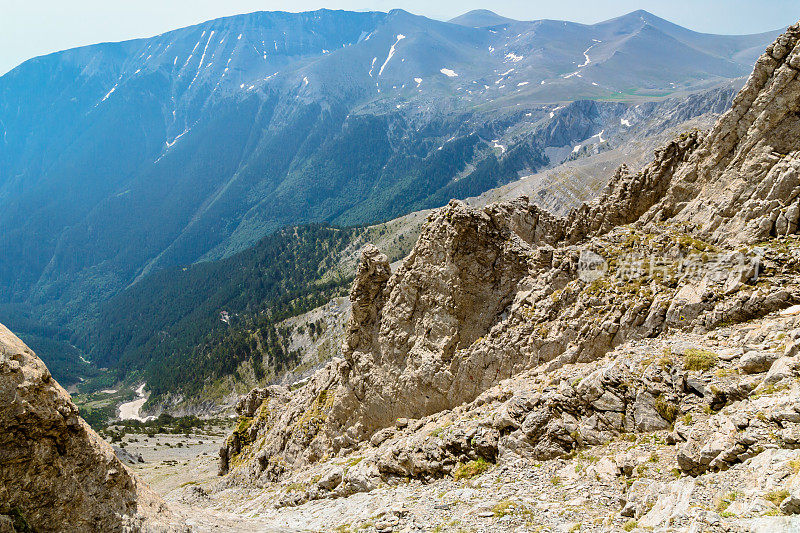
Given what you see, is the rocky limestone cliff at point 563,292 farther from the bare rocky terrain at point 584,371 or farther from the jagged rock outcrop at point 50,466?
the jagged rock outcrop at point 50,466

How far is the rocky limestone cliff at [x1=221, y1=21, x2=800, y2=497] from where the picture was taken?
17.5 m

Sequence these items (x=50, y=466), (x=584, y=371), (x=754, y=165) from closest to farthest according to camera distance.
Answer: (x=50, y=466) < (x=584, y=371) < (x=754, y=165)

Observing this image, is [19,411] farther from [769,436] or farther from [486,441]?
[769,436]

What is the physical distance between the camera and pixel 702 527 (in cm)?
955

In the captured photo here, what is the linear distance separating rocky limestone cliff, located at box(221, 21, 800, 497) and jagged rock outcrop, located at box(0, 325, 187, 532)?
10461mm

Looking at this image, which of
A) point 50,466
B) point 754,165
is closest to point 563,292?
point 754,165

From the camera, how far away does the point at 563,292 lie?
22906mm

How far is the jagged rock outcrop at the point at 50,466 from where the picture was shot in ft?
46.2

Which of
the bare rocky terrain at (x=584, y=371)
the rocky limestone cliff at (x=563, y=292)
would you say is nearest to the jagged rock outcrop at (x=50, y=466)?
the bare rocky terrain at (x=584, y=371)

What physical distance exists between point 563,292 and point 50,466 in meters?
22.9

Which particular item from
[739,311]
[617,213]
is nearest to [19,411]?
[739,311]

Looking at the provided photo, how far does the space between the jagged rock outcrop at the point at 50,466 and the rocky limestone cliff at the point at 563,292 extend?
412 inches

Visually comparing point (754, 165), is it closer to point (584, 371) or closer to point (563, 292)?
point (563, 292)

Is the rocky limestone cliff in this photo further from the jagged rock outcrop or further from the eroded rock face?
the jagged rock outcrop
